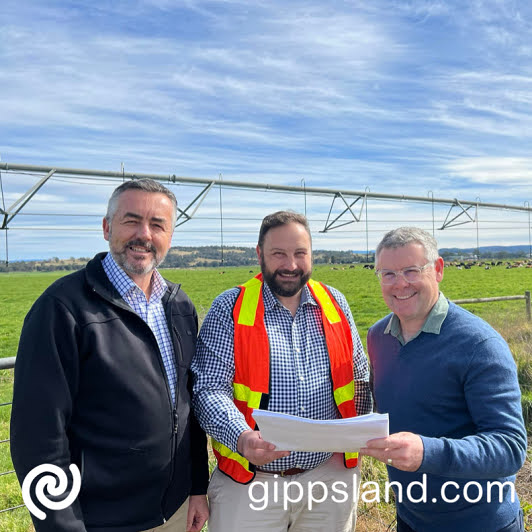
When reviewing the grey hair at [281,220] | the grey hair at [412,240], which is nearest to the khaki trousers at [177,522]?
the grey hair at [281,220]

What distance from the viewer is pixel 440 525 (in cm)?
241

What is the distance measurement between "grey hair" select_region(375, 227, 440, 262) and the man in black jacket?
3.86ft

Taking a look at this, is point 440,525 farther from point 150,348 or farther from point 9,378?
point 9,378

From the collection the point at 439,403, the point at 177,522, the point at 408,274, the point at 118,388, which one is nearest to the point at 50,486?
the point at 118,388

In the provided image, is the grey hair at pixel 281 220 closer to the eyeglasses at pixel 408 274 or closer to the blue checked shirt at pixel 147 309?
the eyeglasses at pixel 408 274

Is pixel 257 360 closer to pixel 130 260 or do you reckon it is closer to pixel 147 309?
pixel 147 309

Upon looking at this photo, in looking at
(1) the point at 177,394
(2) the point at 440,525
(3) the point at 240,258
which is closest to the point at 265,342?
(1) the point at 177,394

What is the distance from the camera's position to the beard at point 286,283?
117 inches

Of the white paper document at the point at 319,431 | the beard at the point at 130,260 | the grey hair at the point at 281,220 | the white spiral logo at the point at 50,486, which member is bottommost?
the white spiral logo at the point at 50,486

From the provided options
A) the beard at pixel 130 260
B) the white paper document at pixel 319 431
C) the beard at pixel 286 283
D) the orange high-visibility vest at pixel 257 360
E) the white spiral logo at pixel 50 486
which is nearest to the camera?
the white paper document at pixel 319 431

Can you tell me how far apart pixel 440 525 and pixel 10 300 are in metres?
45.8

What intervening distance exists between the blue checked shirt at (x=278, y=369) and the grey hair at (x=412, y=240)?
25.7 inches

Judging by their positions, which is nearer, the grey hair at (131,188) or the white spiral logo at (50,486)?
the white spiral logo at (50,486)

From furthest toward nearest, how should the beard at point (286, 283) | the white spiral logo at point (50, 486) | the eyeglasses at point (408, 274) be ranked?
the beard at point (286, 283), the eyeglasses at point (408, 274), the white spiral logo at point (50, 486)
